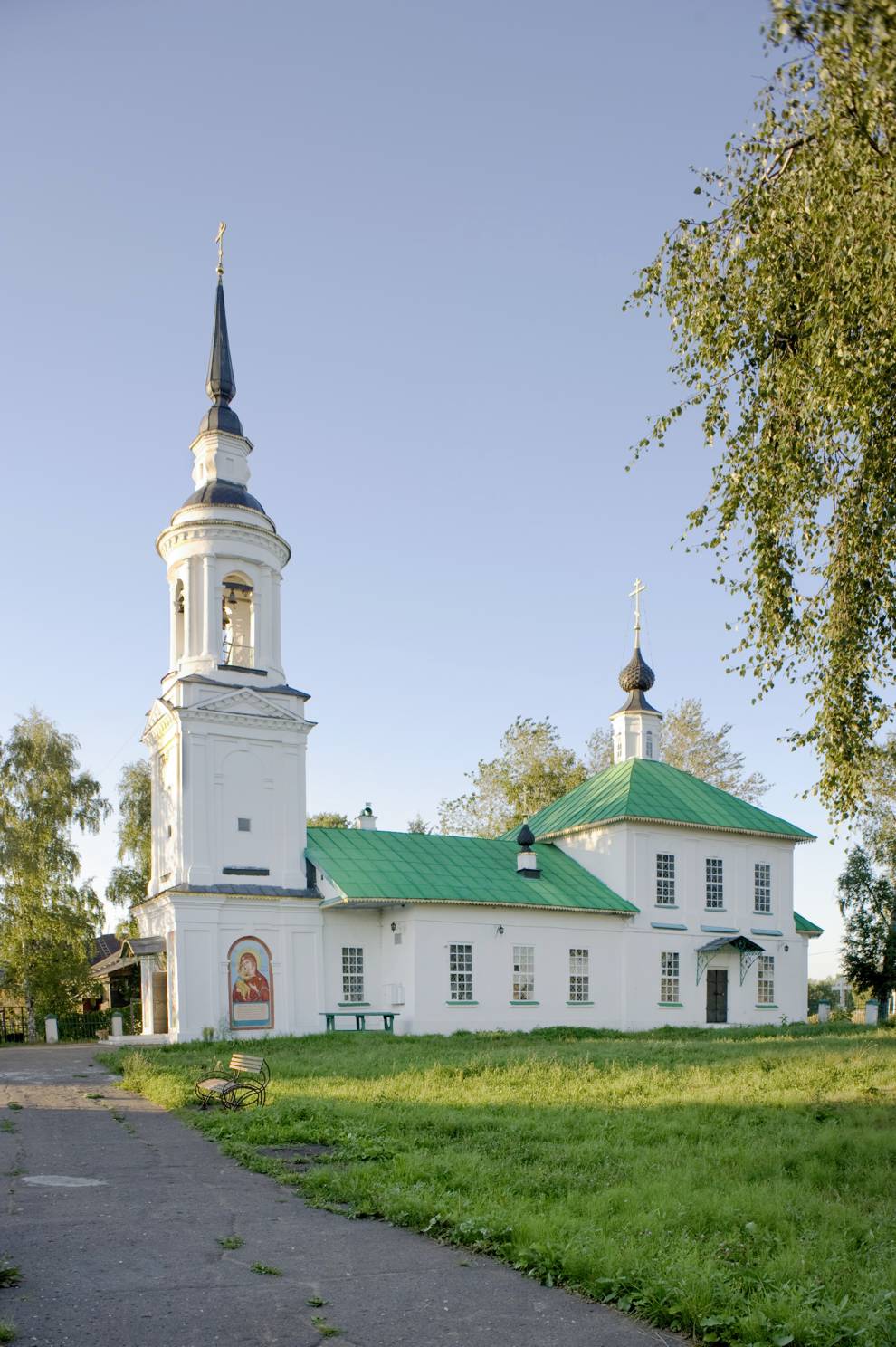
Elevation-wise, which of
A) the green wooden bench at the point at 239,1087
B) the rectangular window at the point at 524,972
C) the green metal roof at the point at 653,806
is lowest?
the rectangular window at the point at 524,972

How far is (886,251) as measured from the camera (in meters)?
8.98

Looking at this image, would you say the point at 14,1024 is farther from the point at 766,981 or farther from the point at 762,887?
the point at 762,887

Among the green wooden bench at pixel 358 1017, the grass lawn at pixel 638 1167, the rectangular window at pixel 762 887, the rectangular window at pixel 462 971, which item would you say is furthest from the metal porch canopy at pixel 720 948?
the grass lawn at pixel 638 1167

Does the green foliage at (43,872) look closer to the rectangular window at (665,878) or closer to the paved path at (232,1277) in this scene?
the rectangular window at (665,878)

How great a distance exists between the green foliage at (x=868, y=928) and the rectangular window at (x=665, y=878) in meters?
12.9

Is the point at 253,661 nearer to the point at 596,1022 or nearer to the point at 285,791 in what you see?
the point at 285,791

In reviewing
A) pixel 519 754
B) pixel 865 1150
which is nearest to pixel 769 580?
pixel 865 1150

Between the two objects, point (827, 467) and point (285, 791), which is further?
point (285, 791)

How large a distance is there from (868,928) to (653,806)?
→ 14385mm

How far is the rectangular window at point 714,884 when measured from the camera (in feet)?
113

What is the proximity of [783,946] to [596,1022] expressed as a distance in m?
8.26

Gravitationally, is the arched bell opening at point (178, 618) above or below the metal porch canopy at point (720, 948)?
above

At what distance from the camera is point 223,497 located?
28875 millimetres

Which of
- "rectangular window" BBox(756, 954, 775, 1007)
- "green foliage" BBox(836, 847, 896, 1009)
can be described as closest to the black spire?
"rectangular window" BBox(756, 954, 775, 1007)
